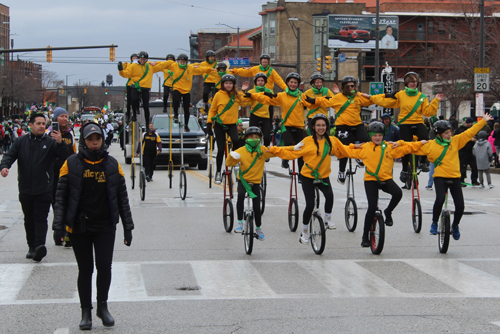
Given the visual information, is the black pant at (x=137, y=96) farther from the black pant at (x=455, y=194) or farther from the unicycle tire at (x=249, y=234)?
the black pant at (x=455, y=194)

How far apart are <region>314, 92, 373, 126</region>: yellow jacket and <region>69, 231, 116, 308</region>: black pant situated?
26.5ft

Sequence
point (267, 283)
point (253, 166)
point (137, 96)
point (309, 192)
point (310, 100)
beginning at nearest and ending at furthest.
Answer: point (267, 283), point (309, 192), point (253, 166), point (310, 100), point (137, 96)

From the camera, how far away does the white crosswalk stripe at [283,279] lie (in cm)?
837

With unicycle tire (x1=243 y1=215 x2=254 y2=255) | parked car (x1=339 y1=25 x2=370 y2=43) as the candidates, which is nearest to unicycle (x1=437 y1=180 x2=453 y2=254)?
unicycle tire (x1=243 y1=215 x2=254 y2=255)

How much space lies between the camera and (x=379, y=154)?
444 inches

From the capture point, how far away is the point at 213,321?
7.17 meters

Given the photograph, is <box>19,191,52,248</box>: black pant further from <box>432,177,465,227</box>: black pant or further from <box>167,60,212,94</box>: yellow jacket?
<box>167,60,212,94</box>: yellow jacket

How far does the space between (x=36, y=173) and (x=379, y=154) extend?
500cm

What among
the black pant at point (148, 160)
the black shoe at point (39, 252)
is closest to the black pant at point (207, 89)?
the black pant at point (148, 160)

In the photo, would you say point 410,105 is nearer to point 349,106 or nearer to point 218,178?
point 349,106

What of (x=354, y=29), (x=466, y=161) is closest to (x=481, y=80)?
(x=466, y=161)

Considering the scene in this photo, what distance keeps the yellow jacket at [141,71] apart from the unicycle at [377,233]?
30.3ft

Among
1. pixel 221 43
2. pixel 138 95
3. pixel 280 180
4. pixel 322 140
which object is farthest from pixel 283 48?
pixel 322 140

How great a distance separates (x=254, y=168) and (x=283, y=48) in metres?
91.3
